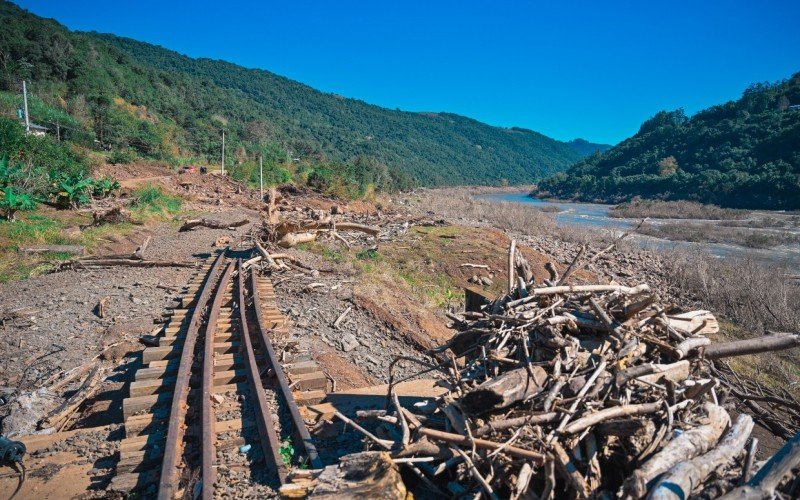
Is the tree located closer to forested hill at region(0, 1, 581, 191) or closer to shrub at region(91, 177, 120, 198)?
forested hill at region(0, 1, 581, 191)

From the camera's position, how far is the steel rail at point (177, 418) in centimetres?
314

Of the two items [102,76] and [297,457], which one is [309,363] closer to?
[297,457]

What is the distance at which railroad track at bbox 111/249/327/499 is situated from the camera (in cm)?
330

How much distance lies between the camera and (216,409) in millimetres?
4312

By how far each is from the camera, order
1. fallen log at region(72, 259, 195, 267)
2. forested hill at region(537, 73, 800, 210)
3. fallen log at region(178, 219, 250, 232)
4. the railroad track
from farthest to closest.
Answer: forested hill at region(537, 73, 800, 210) < fallen log at region(178, 219, 250, 232) < fallen log at region(72, 259, 195, 267) < the railroad track

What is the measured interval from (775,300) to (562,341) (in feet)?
48.8

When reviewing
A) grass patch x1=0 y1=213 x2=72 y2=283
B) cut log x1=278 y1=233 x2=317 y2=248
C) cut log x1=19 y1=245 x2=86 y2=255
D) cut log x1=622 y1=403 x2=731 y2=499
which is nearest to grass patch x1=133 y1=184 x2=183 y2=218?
grass patch x1=0 y1=213 x2=72 y2=283

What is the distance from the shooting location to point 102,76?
49.7 meters

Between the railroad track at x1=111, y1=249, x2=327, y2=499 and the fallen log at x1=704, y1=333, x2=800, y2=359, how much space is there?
3.09m

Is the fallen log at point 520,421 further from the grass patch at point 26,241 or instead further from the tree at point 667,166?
the tree at point 667,166

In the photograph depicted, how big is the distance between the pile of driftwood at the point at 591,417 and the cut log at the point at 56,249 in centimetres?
1024

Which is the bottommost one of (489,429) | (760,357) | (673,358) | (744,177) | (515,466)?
(760,357)

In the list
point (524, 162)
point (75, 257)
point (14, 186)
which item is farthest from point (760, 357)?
point (524, 162)

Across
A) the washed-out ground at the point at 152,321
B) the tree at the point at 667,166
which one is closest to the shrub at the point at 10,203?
the washed-out ground at the point at 152,321
